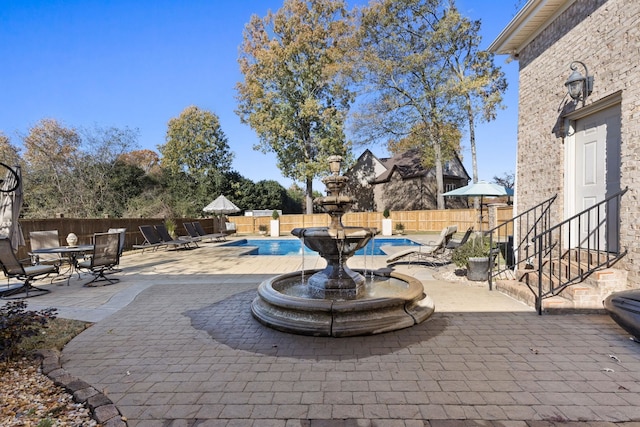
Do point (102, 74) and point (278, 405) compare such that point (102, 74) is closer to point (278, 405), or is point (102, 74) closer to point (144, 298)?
point (144, 298)

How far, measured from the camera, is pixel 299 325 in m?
3.96

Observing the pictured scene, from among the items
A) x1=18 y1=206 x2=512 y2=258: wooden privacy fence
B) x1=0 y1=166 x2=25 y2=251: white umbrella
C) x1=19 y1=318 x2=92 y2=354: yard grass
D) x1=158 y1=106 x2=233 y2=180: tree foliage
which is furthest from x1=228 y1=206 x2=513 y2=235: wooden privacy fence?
x1=19 y1=318 x2=92 y2=354: yard grass

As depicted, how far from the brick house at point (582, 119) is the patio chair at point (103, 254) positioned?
27.6 feet

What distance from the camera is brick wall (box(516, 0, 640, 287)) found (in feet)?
14.7

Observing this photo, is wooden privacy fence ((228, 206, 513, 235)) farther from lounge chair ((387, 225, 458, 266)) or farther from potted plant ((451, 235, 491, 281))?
potted plant ((451, 235, 491, 281))

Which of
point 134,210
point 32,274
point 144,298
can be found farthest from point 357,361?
point 134,210

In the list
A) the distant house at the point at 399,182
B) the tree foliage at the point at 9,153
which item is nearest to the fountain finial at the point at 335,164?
the tree foliage at the point at 9,153

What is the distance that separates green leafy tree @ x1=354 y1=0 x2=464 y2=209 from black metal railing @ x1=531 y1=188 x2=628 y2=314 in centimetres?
1852

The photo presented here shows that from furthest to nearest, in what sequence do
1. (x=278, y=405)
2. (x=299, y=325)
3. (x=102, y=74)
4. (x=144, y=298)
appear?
1. (x=102, y=74)
2. (x=144, y=298)
3. (x=299, y=325)
4. (x=278, y=405)

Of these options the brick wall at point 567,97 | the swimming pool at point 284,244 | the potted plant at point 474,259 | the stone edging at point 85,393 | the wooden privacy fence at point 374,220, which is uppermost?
the brick wall at point 567,97

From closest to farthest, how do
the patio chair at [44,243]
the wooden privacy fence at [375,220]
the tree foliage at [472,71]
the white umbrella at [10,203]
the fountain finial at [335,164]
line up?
the fountain finial at [335,164]
the white umbrella at [10,203]
the patio chair at [44,243]
the wooden privacy fence at [375,220]
the tree foliage at [472,71]

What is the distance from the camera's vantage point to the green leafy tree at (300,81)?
24141mm

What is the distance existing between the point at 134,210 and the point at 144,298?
15745 millimetres

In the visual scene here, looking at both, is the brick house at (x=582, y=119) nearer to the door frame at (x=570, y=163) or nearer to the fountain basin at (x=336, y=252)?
the door frame at (x=570, y=163)
